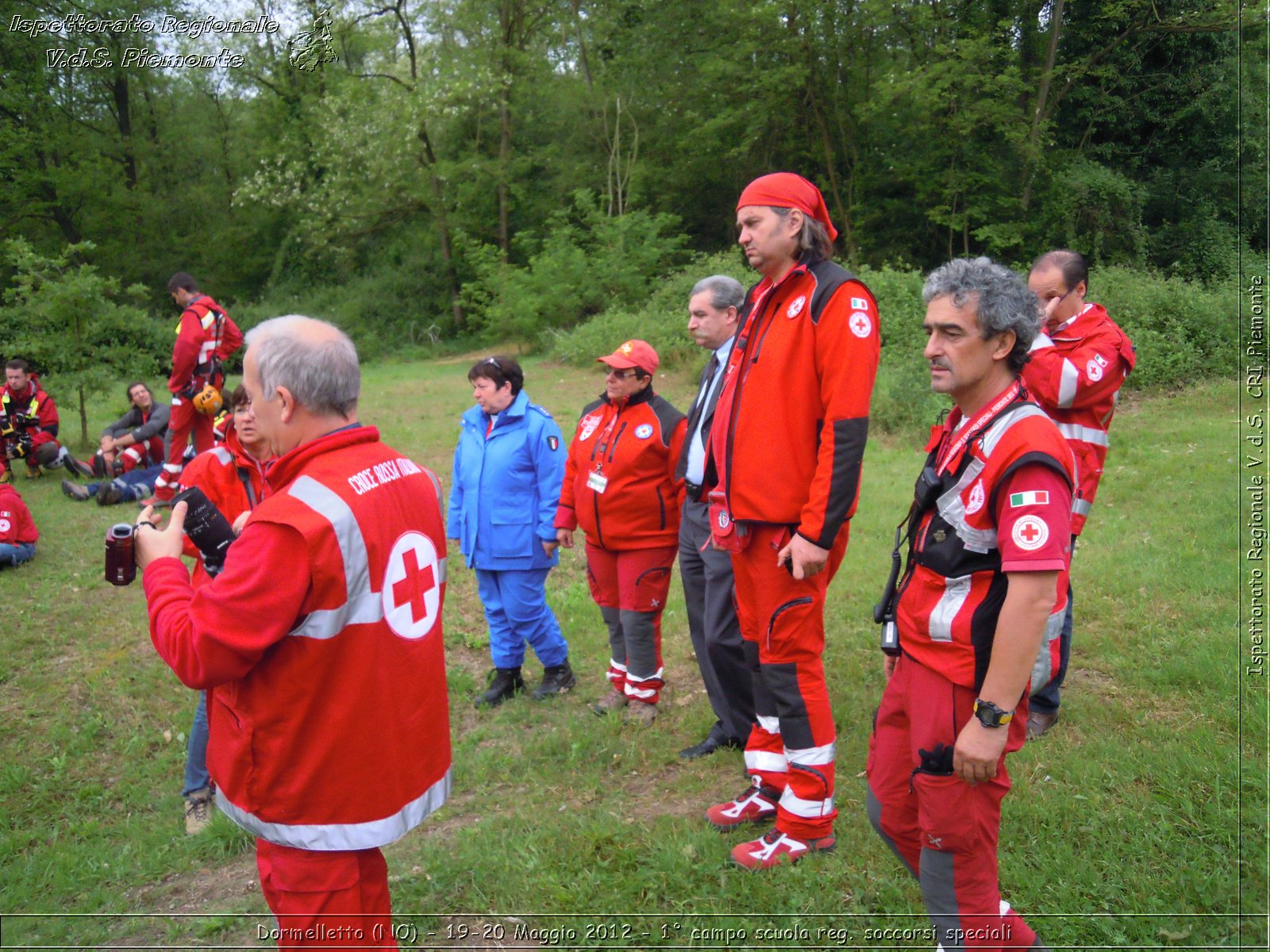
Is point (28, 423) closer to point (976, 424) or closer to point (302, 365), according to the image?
point (302, 365)

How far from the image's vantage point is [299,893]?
2527mm

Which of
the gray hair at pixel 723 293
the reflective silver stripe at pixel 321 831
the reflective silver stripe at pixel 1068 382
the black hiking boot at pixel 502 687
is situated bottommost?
the black hiking boot at pixel 502 687

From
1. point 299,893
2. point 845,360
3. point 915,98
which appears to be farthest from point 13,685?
point 915,98

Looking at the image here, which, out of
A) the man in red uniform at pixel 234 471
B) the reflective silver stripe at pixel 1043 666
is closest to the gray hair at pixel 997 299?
the reflective silver stripe at pixel 1043 666

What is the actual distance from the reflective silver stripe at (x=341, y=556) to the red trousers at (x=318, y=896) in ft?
2.12

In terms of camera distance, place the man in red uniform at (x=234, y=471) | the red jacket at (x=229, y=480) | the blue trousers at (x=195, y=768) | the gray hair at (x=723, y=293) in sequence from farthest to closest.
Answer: the blue trousers at (x=195, y=768), the gray hair at (x=723, y=293), the red jacket at (x=229, y=480), the man in red uniform at (x=234, y=471)

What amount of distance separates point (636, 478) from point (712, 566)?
3.27 feet

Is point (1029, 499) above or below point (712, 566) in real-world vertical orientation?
above

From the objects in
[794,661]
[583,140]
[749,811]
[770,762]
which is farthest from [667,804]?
[583,140]

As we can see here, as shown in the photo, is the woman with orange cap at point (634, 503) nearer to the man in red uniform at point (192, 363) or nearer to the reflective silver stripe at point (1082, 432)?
the reflective silver stripe at point (1082, 432)

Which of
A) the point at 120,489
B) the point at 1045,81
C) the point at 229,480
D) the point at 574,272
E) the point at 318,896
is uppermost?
the point at 1045,81

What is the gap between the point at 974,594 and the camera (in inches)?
100

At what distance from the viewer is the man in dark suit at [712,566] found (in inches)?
165

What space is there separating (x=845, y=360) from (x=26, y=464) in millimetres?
12528
